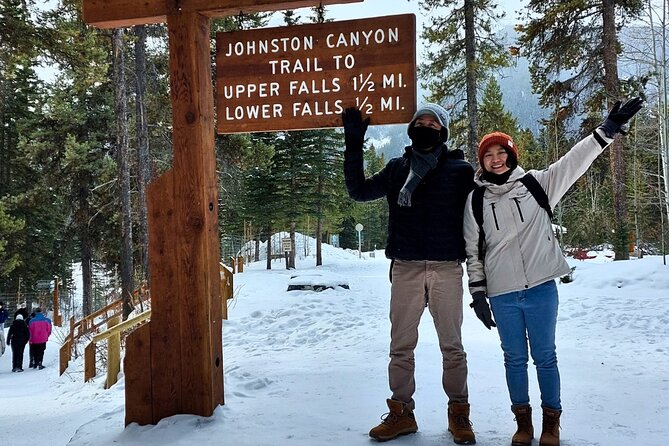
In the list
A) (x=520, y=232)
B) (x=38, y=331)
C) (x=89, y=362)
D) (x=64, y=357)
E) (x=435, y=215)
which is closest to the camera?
(x=520, y=232)

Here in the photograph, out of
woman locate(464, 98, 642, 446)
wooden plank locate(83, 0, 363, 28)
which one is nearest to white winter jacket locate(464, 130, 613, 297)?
woman locate(464, 98, 642, 446)

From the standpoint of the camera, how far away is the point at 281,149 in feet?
83.3

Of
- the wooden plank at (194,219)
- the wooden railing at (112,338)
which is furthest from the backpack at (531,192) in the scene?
the wooden railing at (112,338)

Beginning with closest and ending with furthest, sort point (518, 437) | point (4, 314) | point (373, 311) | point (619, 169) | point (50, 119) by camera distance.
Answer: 1. point (518, 437)
2. point (373, 311)
3. point (619, 169)
4. point (4, 314)
5. point (50, 119)

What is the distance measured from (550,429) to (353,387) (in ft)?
5.91

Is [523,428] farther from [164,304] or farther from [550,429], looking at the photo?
[164,304]

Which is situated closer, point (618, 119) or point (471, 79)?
point (618, 119)

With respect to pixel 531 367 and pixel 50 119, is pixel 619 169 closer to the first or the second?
pixel 531 367

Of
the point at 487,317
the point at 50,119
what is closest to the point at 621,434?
the point at 487,317

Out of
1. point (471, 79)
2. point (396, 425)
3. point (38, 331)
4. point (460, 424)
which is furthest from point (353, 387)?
point (471, 79)

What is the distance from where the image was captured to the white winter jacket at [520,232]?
2891mm

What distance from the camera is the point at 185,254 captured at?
348cm

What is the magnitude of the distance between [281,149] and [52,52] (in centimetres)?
1820

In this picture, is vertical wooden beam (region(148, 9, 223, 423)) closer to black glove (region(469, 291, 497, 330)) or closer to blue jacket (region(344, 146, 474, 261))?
blue jacket (region(344, 146, 474, 261))
